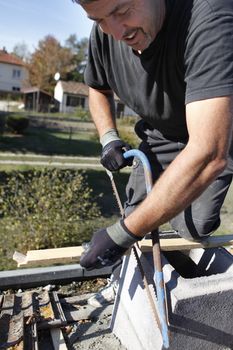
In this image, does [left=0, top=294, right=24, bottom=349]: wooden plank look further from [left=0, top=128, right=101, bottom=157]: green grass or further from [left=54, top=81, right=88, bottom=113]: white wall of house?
[left=54, top=81, right=88, bottom=113]: white wall of house

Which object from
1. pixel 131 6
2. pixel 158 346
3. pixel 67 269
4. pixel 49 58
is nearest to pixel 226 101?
pixel 131 6

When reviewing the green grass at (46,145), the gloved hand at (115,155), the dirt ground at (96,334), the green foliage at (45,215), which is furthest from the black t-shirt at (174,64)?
the green grass at (46,145)

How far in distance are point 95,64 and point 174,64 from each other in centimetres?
87

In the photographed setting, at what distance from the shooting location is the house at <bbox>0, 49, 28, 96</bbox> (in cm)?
5053

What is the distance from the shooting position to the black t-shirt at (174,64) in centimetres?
165

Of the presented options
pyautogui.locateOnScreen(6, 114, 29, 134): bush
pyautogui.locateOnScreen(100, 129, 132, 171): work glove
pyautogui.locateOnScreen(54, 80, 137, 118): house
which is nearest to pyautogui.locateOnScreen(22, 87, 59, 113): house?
pyautogui.locateOnScreen(54, 80, 137, 118): house

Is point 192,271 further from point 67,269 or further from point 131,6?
point 131,6

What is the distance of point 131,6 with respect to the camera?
5.67 feet

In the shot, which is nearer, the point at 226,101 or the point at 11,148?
the point at 226,101

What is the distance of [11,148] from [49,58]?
118 feet

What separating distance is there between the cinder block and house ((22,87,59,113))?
133ft

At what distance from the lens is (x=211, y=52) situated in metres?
1.65

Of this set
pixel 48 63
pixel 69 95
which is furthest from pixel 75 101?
pixel 48 63

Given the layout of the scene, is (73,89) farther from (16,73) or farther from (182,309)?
(182,309)
